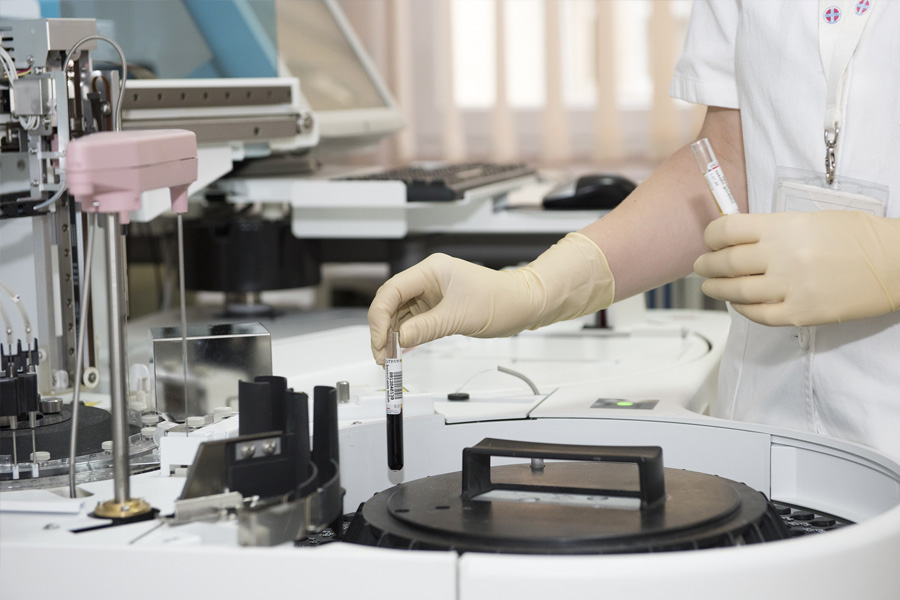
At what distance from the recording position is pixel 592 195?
62.1 inches

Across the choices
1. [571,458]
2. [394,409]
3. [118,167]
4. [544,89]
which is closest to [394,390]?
[394,409]

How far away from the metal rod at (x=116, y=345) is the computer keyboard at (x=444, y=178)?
938mm

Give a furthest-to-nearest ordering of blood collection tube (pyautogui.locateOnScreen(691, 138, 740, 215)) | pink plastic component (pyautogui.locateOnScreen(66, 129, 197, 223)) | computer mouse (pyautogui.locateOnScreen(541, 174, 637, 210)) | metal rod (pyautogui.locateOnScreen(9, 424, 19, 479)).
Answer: computer mouse (pyautogui.locateOnScreen(541, 174, 637, 210))
blood collection tube (pyautogui.locateOnScreen(691, 138, 740, 215))
metal rod (pyautogui.locateOnScreen(9, 424, 19, 479))
pink plastic component (pyautogui.locateOnScreen(66, 129, 197, 223))

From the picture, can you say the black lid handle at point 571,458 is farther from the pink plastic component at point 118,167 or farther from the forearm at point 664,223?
the forearm at point 664,223

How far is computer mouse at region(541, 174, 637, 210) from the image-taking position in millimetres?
1578

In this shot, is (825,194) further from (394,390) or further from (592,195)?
(592,195)

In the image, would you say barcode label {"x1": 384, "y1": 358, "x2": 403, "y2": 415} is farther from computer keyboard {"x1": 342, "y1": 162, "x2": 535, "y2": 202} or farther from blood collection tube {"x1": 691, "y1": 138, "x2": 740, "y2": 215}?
computer keyboard {"x1": 342, "y1": 162, "x2": 535, "y2": 202}

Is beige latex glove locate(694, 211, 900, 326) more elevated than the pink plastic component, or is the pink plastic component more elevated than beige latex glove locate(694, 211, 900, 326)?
the pink plastic component

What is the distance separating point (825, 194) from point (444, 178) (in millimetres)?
770

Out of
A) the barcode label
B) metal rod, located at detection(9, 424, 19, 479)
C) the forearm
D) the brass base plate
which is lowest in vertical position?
metal rod, located at detection(9, 424, 19, 479)

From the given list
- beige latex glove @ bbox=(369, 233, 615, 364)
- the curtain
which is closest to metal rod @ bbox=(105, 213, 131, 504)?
beige latex glove @ bbox=(369, 233, 615, 364)

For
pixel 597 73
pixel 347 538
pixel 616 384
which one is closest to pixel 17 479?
pixel 347 538

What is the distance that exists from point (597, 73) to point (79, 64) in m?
2.02

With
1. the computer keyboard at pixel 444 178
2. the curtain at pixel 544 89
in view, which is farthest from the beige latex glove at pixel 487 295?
the curtain at pixel 544 89
